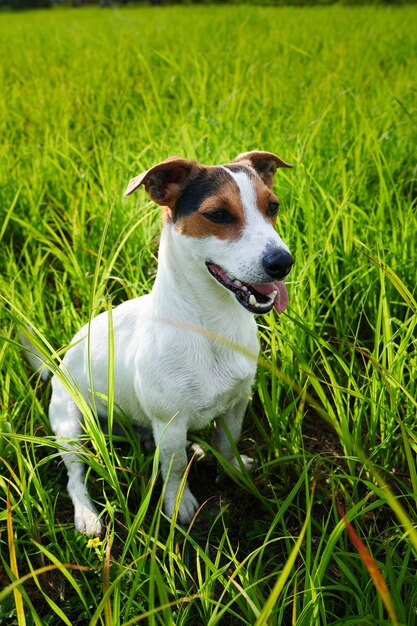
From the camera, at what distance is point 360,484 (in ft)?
7.43

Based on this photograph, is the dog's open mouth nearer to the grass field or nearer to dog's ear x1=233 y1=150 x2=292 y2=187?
the grass field

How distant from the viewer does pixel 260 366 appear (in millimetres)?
2607

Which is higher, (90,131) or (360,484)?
(90,131)

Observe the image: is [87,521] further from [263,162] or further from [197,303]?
[263,162]

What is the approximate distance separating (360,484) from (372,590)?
1.96ft

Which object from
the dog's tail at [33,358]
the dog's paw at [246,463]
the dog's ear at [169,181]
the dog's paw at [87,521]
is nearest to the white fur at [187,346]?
the dog's paw at [87,521]

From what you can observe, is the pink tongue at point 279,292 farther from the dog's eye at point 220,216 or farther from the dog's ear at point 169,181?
the dog's ear at point 169,181

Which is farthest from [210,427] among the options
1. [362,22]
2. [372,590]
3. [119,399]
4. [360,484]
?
[362,22]

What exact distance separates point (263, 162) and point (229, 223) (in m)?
0.58

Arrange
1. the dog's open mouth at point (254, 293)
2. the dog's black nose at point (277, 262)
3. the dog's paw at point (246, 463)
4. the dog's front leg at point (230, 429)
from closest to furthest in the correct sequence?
1. the dog's black nose at point (277, 262)
2. the dog's open mouth at point (254, 293)
3. the dog's front leg at point (230, 429)
4. the dog's paw at point (246, 463)

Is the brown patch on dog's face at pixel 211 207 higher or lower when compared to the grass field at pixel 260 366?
higher

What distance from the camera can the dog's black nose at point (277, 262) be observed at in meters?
1.83

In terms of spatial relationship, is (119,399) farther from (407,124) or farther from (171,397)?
(407,124)

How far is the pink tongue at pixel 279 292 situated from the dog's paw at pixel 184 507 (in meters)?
0.96
